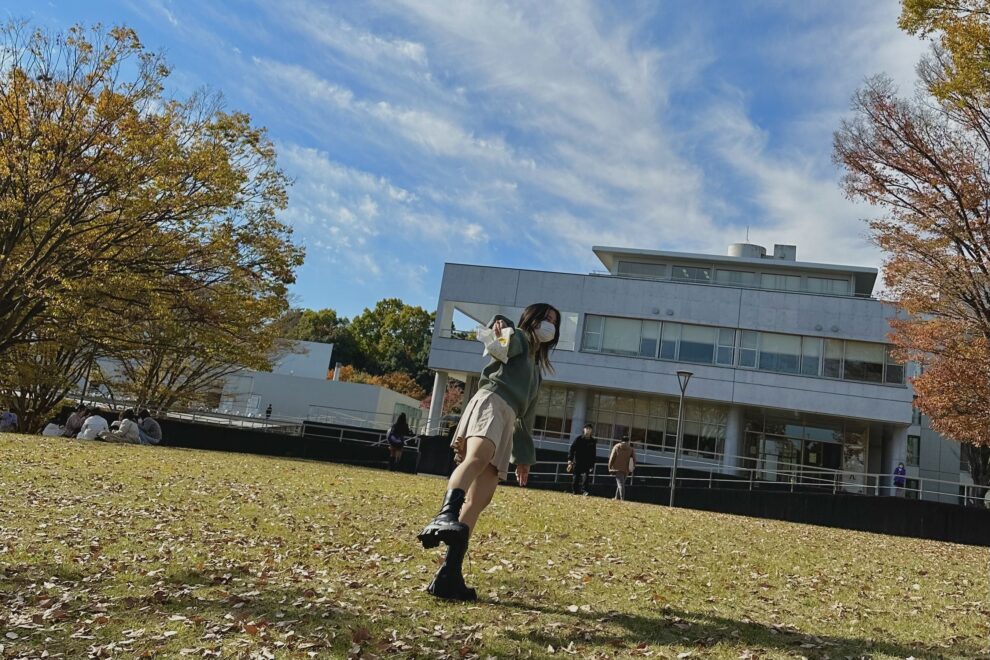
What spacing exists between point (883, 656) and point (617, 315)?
30885 mm

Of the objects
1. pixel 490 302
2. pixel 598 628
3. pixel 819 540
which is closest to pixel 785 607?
pixel 598 628

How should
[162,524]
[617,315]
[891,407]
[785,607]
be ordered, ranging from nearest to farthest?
[785,607], [162,524], [891,407], [617,315]

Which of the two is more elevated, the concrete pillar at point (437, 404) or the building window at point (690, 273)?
the building window at point (690, 273)

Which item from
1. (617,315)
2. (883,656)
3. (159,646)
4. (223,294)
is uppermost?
(617,315)

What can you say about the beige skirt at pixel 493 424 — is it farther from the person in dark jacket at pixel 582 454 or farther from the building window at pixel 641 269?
the building window at pixel 641 269

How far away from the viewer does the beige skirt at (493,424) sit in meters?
4.53

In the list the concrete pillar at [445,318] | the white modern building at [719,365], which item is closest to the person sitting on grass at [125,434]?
the white modern building at [719,365]

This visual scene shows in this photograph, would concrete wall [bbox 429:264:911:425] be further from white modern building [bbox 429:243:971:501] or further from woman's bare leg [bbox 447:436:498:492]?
woman's bare leg [bbox 447:436:498:492]

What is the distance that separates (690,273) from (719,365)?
23.7ft

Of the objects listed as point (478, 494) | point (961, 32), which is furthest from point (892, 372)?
point (478, 494)

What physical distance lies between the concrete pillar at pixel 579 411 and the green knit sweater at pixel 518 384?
30007mm

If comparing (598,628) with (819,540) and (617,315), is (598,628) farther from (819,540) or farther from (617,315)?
(617,315)

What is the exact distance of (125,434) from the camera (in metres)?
19.3

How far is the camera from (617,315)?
114 feet
